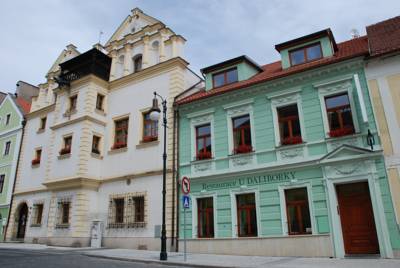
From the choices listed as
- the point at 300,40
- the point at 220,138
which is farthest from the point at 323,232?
the point at 300,40

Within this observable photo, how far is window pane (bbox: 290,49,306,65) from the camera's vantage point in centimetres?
1633

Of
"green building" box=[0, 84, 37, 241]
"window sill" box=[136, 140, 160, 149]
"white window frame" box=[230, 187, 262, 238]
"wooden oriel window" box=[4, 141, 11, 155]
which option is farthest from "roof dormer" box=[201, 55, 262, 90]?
"wooden oriel window" box=[4, 141, 11, 155]

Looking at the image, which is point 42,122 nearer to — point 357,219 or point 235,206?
point 235,206

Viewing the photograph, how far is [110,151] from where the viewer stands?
2073 cm

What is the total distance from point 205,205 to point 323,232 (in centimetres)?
580

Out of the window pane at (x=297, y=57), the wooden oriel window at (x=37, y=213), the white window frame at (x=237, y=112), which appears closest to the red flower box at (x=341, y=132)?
the white window frame at (x=237, y=112)

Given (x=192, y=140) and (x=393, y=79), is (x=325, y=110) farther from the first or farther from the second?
(x=192, y=140)

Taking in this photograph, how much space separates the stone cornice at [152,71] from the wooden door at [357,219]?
11.6 m

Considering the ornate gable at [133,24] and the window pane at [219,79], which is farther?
the ornate gable at [133,24]

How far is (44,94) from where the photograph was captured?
28266 millimetres

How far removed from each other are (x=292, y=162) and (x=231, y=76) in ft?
21.9

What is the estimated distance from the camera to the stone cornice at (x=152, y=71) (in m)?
19.8

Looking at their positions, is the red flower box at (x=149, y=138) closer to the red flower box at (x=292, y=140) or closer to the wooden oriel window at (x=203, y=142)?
the wooden oriel window at (x=203, y=142)

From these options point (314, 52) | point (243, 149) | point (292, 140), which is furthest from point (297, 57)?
point (243, 149)
